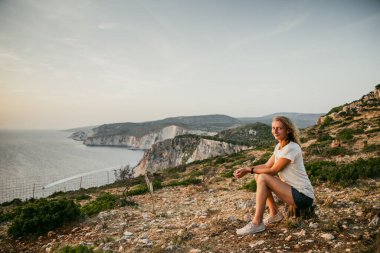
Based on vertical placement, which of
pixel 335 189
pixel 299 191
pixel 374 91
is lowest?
pixel 335 189

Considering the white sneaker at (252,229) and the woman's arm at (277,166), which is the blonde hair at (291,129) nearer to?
the woman's arm at (277,166)

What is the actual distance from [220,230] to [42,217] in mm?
5531

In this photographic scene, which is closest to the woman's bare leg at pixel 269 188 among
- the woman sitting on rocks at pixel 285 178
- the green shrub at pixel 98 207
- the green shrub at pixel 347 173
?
the woman sitting on rocks at pixel 285 178

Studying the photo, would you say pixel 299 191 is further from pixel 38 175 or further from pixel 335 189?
pixel 38 175

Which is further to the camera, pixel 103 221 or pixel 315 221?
pixel 103 221

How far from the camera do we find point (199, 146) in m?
90.7

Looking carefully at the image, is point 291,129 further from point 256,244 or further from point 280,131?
point 256,244

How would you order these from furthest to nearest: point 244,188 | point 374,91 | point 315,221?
point 374,91
point 244,188
point 315,221

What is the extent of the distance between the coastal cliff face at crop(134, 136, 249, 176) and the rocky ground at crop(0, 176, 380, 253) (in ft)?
242

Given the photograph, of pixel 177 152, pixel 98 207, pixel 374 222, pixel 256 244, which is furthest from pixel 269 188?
pixel 177 152

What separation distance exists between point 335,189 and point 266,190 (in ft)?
16.5

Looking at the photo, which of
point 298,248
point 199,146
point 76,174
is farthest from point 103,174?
point 298,248

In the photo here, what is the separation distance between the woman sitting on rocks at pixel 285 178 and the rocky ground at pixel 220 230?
499 mm

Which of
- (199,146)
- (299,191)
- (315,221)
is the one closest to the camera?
(299,191)
